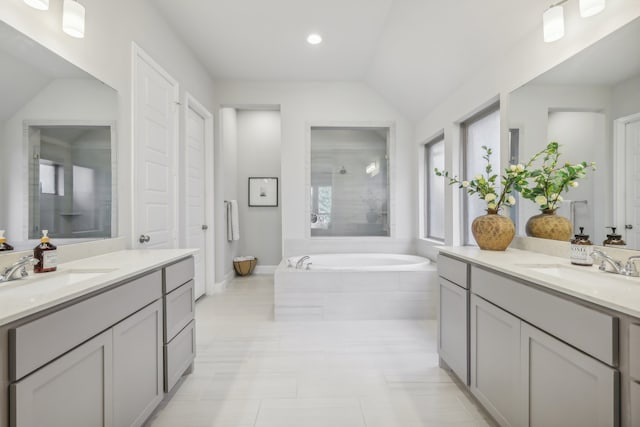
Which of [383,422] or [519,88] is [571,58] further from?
[383,422]

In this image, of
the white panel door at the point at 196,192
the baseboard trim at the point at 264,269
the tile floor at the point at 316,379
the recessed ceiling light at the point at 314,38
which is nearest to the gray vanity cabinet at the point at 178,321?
the tile floor at the point at 316,379

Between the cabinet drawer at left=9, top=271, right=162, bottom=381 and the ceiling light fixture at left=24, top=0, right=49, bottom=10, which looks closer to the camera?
the cabinet drawer at left=9, top=271, right=162, bottom=381

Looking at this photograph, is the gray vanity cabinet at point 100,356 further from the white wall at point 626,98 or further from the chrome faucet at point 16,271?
the white wall at point 626,98

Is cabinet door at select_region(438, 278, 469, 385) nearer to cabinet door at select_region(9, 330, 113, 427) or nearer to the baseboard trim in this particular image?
cabinet door at select_region(9, 330, 113, 427)

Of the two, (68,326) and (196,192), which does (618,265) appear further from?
(196,192)

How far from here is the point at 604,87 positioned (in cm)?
151

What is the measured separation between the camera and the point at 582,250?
150 cm

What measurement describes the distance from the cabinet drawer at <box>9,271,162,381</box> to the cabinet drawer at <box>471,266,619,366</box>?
5.20ft

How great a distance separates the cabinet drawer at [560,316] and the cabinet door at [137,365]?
1.60 metres

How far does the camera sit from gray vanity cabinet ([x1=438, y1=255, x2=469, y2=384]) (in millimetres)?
1732

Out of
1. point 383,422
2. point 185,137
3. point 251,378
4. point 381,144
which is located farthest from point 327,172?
point 383,422

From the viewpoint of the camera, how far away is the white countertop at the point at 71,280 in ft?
2.89

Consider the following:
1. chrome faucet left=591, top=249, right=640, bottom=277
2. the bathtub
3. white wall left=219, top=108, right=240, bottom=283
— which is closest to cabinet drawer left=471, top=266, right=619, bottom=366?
chrome faucet left=591, top=249, right=640, bottom=277

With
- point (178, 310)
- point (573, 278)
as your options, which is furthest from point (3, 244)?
point (573, 278)
